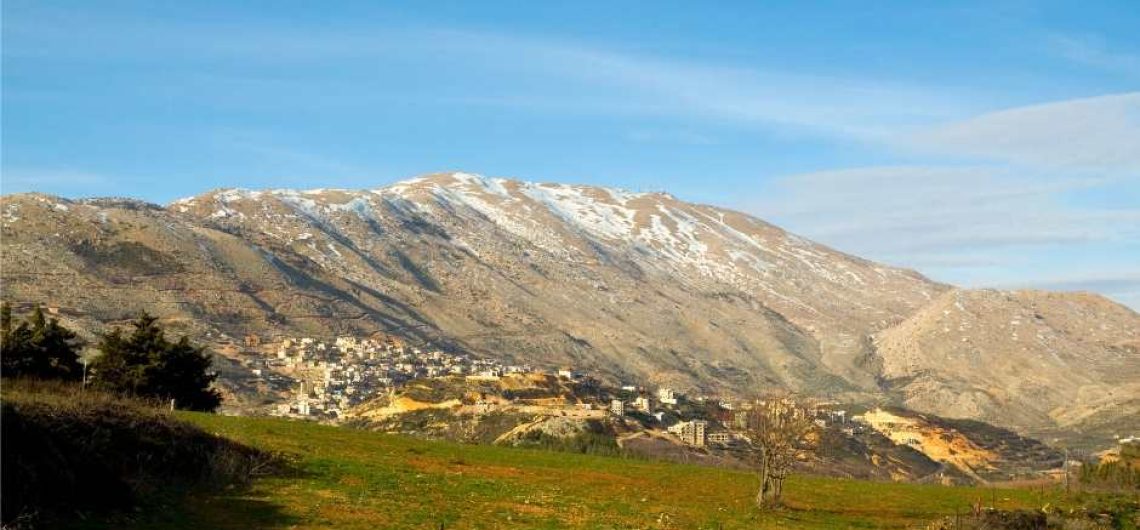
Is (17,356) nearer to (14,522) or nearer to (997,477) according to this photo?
(14,522)

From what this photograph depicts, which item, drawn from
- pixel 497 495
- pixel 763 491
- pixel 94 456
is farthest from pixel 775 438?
pixel 94 456

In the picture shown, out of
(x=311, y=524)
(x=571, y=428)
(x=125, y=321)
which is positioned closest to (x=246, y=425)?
(x=311, y=524)

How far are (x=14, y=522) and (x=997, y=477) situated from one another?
151 meters

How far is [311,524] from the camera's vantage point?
2531 centimetres

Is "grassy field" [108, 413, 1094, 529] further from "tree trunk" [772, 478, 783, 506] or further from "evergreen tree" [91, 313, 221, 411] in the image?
"evergreen tree" [91, 313, 221, 411]

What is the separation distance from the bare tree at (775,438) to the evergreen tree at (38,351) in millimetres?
31120

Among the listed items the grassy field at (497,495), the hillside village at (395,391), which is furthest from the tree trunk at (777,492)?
the hillside village at (395,391)

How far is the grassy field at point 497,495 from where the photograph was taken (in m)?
27.2

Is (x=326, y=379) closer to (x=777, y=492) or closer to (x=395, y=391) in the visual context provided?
(x=395, y=391)

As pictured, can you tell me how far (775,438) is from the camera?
40.8 metres

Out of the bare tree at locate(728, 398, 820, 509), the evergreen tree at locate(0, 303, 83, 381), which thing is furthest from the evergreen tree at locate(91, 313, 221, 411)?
the bare tree at locate(728, 398, 820, 509)

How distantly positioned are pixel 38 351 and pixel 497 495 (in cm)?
3037

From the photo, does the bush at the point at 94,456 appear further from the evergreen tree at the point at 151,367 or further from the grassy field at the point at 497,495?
the evergreen tree at the point at 151,367

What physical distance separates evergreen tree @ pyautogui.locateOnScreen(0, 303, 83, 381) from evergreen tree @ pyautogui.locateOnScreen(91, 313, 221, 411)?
167 cm
